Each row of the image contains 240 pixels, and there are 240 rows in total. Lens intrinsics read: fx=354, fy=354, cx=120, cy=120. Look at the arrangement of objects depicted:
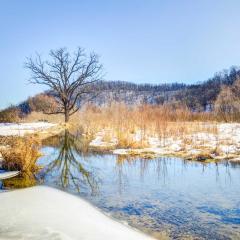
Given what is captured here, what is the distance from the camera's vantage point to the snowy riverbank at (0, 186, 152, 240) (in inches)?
142

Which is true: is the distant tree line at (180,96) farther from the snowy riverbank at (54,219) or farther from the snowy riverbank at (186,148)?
the snowy riverbank at (54,219)

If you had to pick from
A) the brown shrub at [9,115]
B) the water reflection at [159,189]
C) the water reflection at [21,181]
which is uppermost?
the brown shrub at [9,115]

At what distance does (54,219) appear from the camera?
13.6ft

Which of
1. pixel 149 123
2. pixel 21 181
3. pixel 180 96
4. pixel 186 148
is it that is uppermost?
pixel 180 96

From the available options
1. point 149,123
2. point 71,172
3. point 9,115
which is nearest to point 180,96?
point 9,115

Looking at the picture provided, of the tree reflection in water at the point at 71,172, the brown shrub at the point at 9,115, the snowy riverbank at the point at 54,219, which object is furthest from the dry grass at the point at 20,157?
→ the brown shrub at the point at 9,115

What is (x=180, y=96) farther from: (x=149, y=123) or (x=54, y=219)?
(x=54, y=219)

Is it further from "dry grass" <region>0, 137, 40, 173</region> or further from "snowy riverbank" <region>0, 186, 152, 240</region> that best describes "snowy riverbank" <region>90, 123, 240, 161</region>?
"snowy riverbank" <region>0, 186, 152, 240</region>

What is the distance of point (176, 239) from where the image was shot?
3.84m

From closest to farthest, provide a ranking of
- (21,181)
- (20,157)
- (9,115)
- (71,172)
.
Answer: (21,181)
(20,157)
(71,172)
(9,115)

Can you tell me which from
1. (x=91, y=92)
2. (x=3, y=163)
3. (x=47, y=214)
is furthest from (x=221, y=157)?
(x=91, y=92)

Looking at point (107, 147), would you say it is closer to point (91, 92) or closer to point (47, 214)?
point (47, 214)

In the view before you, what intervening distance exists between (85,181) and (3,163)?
1.91 meters

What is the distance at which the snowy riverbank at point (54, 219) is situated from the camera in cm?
361
